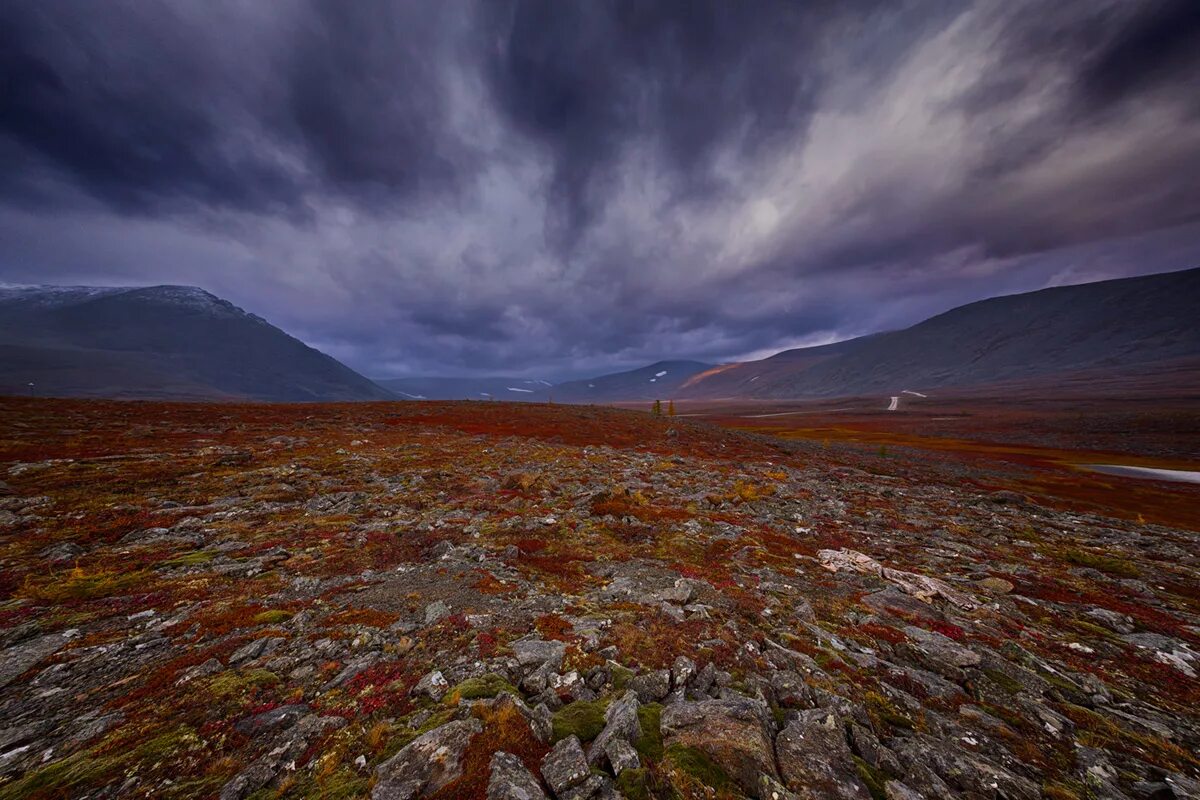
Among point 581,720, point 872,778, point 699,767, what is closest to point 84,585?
point 581,720

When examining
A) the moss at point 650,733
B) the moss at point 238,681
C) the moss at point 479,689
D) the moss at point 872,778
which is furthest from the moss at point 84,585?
the moss at point 872,778

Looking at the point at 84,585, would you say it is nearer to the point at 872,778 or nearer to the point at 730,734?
the point at 730,734

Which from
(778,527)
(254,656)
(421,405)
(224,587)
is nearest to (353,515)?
(224,587)

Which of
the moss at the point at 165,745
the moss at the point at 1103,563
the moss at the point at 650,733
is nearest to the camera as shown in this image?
the moss at the point at 165,745

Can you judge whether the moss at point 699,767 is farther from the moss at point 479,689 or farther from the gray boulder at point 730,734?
the moss at point 479,689

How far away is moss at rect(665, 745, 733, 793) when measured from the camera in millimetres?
4715

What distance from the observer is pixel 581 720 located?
5.74 meters

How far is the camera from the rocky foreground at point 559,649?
492cm

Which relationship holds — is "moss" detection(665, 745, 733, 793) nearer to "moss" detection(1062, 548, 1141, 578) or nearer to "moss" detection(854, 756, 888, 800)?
"moss" detection(854, 756, 888, 800)

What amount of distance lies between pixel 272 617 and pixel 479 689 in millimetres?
5292

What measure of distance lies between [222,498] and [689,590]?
1851 cm

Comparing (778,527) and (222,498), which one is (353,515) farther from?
(778,527)

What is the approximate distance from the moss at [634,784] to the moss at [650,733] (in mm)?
278

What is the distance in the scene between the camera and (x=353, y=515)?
49.6 ft
